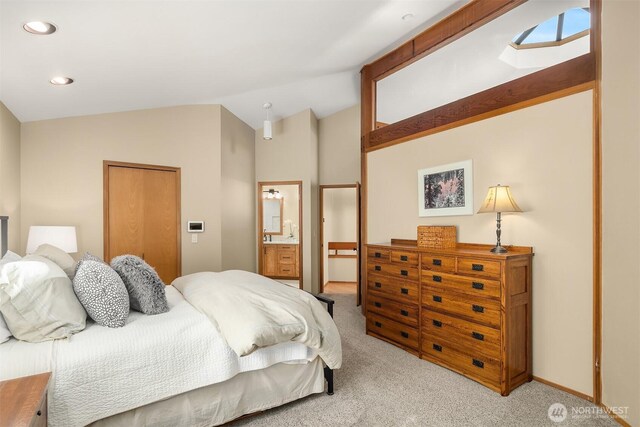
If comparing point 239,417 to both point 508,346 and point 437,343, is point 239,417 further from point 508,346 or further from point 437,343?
point 508,346

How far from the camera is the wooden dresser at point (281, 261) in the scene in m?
6.62

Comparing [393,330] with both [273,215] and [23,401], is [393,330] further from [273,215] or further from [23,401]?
[273,215]

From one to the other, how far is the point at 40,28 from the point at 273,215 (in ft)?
18.7

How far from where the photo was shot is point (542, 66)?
261 cm

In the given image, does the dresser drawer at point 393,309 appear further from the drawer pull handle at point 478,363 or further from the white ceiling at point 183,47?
the white ceiling at point 183,47

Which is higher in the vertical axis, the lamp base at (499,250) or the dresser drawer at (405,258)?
the lamp base at (499,250)

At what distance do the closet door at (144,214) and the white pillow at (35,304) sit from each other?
7.84 feet

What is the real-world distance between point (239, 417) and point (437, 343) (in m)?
1.76

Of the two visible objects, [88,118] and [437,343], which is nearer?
[437,343]

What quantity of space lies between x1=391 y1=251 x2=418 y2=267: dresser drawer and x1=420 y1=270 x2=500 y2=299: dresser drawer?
148mm

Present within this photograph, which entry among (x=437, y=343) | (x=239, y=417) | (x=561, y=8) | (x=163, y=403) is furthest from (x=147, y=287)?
(x=561, y=8)

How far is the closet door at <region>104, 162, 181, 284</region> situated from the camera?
3928mm

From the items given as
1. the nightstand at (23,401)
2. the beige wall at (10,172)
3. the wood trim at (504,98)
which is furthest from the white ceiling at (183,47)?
the nightstand at (23,401)
